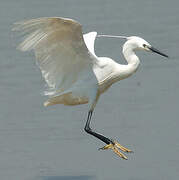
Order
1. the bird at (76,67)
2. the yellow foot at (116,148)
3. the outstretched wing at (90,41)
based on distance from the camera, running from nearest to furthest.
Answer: the bird at (76,67) → the yellow foot at (116,148) → the outstretched wing at (90,41)

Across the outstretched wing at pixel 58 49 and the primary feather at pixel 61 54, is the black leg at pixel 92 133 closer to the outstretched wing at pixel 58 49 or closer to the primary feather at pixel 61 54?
the primary feather at pixel 61 54

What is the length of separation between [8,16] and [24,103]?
12.1ft

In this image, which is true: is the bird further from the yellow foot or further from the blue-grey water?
the blue-grey water

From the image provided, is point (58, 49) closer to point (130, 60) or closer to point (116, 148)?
point (130, 60)

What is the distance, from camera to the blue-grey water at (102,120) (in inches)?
360

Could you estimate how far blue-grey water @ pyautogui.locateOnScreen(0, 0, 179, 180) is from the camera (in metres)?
9.13

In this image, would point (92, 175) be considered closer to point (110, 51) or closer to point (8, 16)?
point (110, 51)

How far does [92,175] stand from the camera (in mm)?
8969

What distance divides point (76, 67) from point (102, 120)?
116 centimetres

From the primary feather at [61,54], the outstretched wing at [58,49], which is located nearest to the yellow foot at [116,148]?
the primary feather at [61,54]

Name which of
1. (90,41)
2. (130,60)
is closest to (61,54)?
(130,60)

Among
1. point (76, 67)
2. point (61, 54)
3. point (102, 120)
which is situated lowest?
point (102, 120)

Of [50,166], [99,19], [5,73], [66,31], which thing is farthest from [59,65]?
[99,19]

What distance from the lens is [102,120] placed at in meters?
10.3
